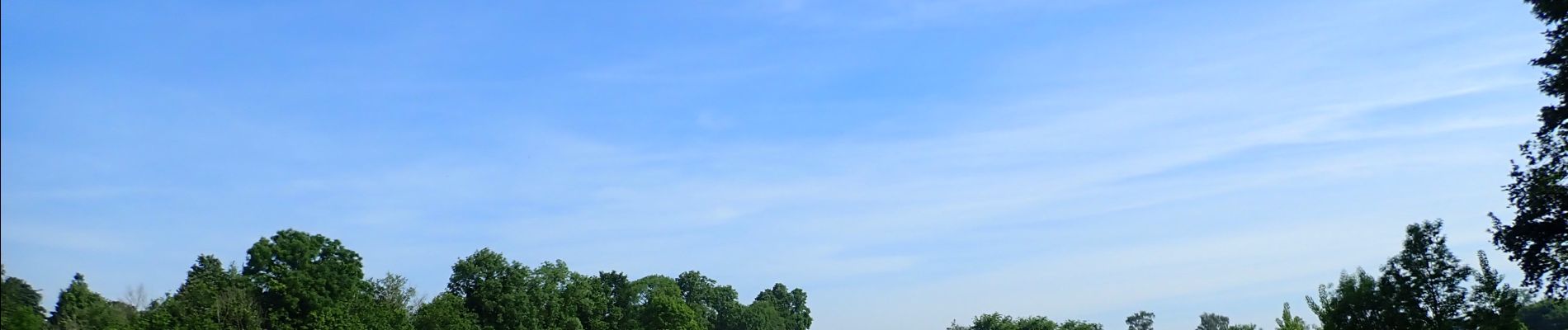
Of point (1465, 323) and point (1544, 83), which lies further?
point (1465, 323)

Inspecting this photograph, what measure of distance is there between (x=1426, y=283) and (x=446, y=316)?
2574 inches

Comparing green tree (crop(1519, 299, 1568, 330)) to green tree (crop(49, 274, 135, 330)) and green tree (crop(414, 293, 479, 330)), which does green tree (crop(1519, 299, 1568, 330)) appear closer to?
green tree (crop(414, 293, 479, 330))

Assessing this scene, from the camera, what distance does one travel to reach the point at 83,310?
89188 millimetres

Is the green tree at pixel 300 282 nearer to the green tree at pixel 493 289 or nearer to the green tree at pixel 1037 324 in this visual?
the green tree at pixel 493 289

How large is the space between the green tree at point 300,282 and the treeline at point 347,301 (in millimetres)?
68

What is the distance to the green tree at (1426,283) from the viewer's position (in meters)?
40.6

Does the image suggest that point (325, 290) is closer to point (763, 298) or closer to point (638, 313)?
point (638, 313)

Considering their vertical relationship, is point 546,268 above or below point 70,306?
above

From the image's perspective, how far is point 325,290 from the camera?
73.9 m

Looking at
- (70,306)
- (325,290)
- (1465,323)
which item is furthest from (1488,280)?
(70,306)

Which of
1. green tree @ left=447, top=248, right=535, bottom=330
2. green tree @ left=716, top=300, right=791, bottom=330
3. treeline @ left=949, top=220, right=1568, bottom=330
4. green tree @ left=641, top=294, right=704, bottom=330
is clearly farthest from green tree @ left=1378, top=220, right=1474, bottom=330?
green tree @ left=716, top=300, right=791, bottom=330

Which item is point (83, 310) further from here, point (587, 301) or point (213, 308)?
point (587, 301)

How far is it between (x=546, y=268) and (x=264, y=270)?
32.0 m

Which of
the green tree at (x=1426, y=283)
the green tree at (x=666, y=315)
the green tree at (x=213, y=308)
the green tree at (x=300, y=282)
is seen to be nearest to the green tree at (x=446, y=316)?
the green tree at (x=300, y=282)
